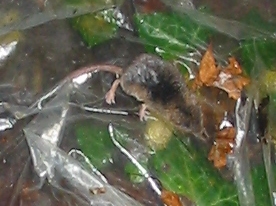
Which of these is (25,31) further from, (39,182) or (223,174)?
(223,174)

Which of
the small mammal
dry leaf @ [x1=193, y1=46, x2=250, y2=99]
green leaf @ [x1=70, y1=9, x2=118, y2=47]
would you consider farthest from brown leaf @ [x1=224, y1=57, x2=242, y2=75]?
green leaf @ [x1=70, y1=9, x2=118, y2=47]

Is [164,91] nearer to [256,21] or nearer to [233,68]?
[233,68]

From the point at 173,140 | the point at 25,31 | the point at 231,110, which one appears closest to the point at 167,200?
the point at 173,140

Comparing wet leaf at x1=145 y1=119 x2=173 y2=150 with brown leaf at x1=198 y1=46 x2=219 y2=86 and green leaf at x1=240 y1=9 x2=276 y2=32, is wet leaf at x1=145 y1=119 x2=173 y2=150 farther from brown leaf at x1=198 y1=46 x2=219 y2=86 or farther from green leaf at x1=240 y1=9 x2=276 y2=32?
green leaf at x1=240 y1=9 x2=276 y2=32

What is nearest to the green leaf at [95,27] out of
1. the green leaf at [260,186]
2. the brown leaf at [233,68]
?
the brown leaf at [233,68]

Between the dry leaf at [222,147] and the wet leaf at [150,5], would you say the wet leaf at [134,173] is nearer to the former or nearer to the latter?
the dry leaf at [222,147]

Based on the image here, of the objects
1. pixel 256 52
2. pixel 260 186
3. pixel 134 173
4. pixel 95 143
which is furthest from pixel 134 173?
pixel 256 52
